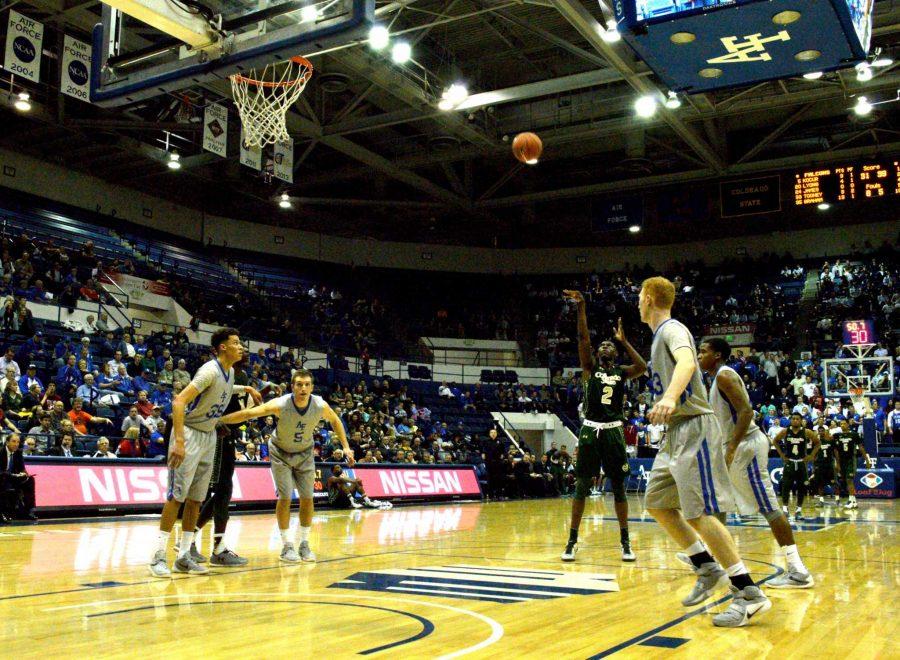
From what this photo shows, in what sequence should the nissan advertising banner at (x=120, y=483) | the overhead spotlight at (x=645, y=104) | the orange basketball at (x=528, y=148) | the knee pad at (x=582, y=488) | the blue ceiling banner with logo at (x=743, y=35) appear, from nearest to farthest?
the knee pad at (x=582, y=488), the blue ceiling banner with logo at (x=743, y=35), the nissan advertising banner at (x=120, y=483), the orange basketball at (x=528, y=148), the overhead spotlight at (x=645, y=104)

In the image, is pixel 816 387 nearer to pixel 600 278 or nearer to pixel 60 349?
pixel 600 278

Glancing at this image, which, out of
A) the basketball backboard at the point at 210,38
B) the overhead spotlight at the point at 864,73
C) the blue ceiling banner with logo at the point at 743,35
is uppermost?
the overhead spotlight at the point at 864,73

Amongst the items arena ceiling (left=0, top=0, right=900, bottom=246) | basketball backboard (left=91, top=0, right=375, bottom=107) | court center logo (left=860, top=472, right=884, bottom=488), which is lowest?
court center logo (left=860, top=472, right=884, bottom=488)

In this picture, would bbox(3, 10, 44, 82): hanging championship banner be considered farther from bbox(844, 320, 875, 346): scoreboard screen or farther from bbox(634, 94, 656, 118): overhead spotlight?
bbox(844, 320, 875, 346): scoreboard screen

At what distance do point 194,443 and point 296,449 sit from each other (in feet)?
3.63

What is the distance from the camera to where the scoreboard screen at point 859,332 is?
25906mm

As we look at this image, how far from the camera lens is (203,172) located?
1148 inches

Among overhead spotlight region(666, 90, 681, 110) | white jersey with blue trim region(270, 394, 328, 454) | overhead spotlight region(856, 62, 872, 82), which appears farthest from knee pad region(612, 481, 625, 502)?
overhead spotlight region(856, 62, 872, 82)

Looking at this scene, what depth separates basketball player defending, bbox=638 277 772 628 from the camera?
14.8 ft

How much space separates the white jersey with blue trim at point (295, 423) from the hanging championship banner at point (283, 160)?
47.2 feet

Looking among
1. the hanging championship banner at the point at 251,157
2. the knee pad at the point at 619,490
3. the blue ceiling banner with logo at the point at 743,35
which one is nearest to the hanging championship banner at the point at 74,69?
the hanging championship banner at the point at 251,157

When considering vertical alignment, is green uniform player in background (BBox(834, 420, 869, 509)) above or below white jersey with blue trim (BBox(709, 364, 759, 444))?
below

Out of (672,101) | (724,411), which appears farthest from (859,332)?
(724,411)

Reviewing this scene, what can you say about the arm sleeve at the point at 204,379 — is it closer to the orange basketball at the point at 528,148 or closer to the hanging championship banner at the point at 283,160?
the orange basketball at the point at 528,148
